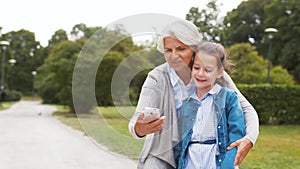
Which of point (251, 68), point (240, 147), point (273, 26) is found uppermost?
point (273, 26)

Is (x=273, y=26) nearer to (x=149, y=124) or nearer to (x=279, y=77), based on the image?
(x=279, y=77)

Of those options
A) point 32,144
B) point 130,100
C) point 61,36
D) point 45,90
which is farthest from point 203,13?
point 61,36

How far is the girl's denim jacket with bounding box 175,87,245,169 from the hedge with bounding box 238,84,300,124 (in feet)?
56.3

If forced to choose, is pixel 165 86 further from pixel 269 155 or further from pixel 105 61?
pixel 269 155

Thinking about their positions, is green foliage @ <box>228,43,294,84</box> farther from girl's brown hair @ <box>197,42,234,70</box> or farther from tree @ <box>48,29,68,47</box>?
tree @ <box>48,29,68,47</box>

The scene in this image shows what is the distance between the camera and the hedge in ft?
62.5

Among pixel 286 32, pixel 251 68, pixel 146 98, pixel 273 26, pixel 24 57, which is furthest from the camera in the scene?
pixel 24 57

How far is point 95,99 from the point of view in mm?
2049

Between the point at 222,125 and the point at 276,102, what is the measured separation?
1782cm

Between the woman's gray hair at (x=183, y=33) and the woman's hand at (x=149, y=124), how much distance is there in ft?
1.13

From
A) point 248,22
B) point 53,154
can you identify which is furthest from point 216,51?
point 248,22

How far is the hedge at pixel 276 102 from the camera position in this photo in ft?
62.5

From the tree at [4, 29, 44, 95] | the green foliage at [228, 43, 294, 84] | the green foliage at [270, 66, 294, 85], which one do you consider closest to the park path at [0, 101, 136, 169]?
the green foliage at [228, 43, 294, 84]

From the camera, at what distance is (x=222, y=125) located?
82.7 inches
